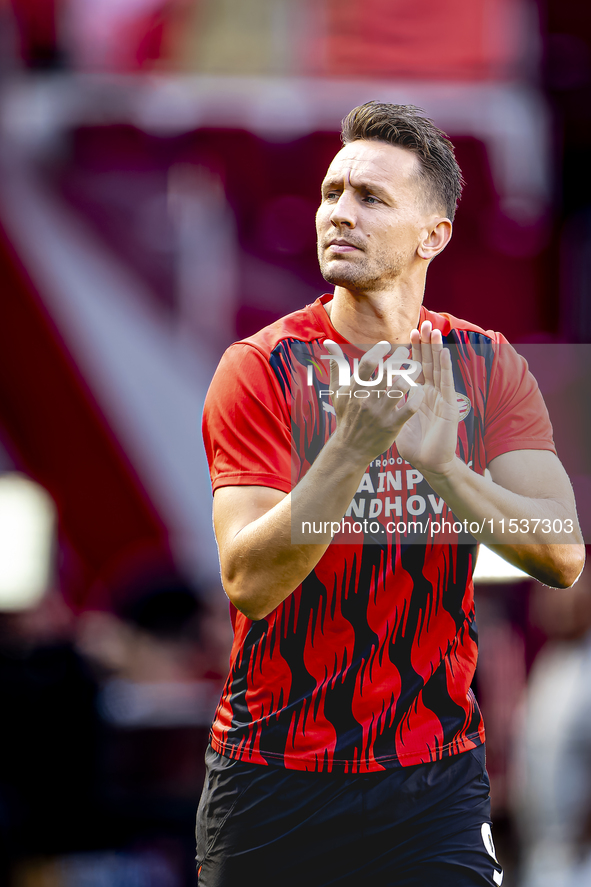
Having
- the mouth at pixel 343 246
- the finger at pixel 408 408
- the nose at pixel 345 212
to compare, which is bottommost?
the finger at pixel 408 408

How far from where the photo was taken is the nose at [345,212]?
2627 mm

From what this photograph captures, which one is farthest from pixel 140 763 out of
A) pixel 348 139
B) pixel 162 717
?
pixel 348 139

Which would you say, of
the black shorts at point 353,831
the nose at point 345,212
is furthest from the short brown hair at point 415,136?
the black shorts at point 353,831

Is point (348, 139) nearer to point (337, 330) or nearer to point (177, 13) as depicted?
point (337, 330)

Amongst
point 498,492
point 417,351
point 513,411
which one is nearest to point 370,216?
point 417,351

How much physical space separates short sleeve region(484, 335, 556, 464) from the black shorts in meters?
0.82

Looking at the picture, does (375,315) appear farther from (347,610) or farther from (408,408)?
(347,610)

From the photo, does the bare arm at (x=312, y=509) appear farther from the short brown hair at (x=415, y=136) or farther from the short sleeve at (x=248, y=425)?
the short brown hair at (x=415, y=136)

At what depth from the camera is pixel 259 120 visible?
951cm

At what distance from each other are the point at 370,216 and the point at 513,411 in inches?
24.9

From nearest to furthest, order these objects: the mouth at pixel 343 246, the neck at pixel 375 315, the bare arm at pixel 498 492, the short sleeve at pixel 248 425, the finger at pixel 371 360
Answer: the finger at pixel 371 360 < the bare arm at pixel 498 492 < the short sleeve at pixel 248 425 < the mouth at pixel 343 246 < the neck at pixel 375 315

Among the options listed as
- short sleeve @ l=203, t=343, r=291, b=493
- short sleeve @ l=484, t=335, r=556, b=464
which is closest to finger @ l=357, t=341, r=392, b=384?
short sleeve @ l=203, t=343, r=291, b=493

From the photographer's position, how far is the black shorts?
259 centimetres

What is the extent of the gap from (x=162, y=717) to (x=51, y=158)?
5.42 metres
